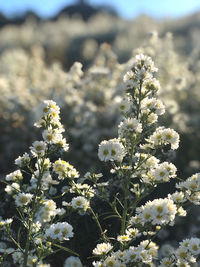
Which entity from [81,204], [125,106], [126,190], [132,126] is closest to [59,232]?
[81,204]

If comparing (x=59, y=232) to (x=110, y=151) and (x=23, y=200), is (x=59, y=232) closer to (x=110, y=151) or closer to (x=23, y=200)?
(x=23, y=200)

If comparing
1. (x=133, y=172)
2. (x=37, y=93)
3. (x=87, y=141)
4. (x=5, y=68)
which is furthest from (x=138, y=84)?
(x=5, y=68)

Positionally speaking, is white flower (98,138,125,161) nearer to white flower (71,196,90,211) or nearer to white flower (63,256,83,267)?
white flower (71,196,90,211)

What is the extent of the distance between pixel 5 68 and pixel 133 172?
9070 millimetres

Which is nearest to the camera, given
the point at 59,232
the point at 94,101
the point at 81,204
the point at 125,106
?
the point at 59,232

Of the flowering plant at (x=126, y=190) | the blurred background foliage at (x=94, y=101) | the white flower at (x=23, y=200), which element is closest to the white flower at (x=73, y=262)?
the flowering plant at (x=126, y=190)

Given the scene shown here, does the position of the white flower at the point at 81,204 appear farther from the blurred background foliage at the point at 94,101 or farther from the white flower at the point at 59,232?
the blurred background foliage at the point at 94,101

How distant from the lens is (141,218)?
2281mm

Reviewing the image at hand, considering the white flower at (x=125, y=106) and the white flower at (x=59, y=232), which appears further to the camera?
the white flower at (x=125, y=106)

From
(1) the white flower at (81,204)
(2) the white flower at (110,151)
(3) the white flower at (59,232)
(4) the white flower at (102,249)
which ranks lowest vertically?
(4) the white flower at (102,249)

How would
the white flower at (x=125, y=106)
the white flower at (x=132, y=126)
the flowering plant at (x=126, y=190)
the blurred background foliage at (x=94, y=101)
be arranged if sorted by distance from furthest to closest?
the blurred background foliage at (x=94, y=101)
the white flower at (x=125, y=106)
the white flower at (x=132, y=126)
the flowering plant at (x=126, y=190)

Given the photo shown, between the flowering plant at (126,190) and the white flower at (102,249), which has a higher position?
the flowering plant at (126,190)

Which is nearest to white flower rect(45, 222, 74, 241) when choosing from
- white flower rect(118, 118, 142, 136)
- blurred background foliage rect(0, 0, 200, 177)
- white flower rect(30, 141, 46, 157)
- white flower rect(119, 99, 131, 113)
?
white flower rect(30, 141, 46, 157)

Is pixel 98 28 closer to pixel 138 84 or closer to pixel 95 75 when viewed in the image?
pixel 95 75
